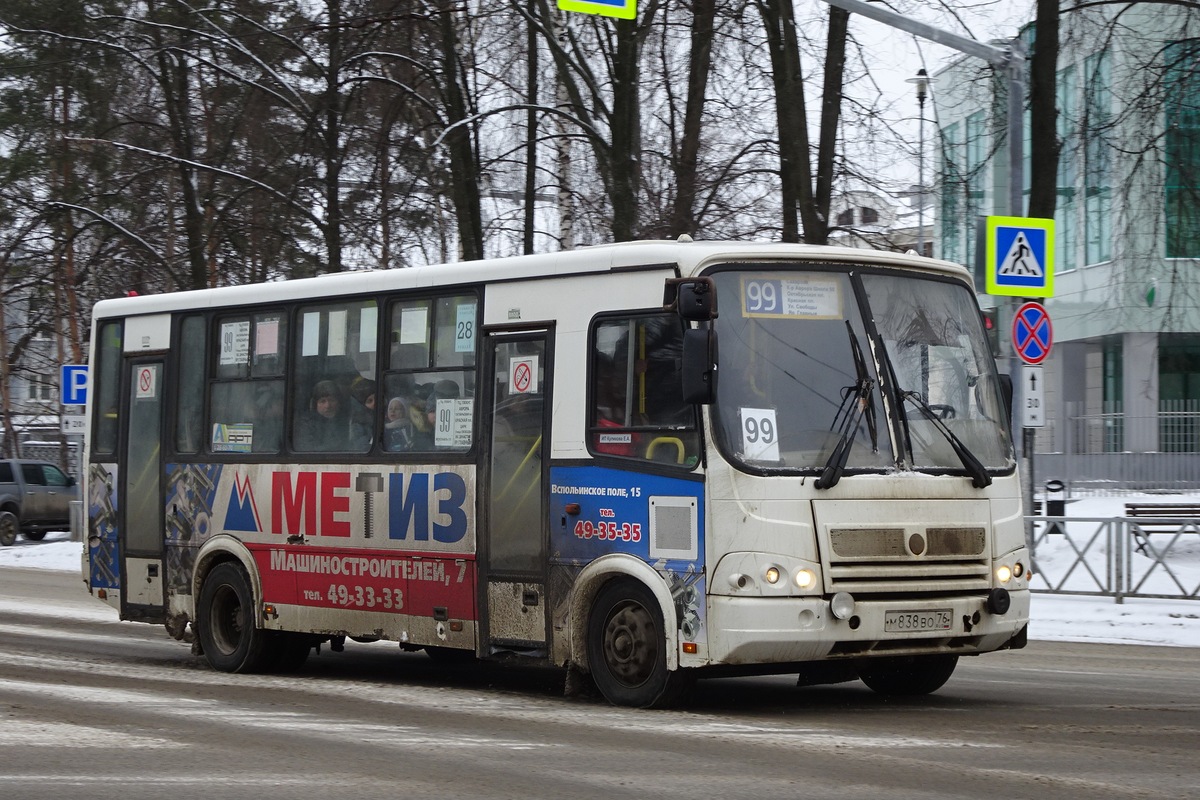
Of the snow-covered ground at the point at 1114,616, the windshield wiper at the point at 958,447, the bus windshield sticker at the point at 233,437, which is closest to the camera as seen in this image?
the windshield wiper at the point at 958,447

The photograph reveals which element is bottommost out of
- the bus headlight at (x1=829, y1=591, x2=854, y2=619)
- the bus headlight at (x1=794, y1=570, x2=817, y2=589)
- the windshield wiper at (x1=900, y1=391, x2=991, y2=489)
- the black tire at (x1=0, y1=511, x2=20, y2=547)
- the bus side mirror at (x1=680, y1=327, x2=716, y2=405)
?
the black tire at (x1=0, y1=511, x2=20, y2=547)

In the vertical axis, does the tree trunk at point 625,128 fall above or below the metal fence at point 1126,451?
above

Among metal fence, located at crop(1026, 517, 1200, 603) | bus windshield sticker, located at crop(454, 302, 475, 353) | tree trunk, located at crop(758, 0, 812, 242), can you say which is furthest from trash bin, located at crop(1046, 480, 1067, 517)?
bus windshield sticker, located at crop(454, 302, 475, 353)

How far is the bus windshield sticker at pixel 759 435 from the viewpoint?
10109mm

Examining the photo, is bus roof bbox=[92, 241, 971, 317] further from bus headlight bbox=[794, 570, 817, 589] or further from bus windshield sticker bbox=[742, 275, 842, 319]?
bus headlight bbox=[794, 570, 817, 589]

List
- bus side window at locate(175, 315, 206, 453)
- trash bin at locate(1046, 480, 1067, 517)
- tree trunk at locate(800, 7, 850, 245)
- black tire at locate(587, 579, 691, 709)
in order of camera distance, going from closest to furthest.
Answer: black tire at locate(587, 579, 691, 709) → bus side window at locate(175, 315, 206, 453) → tree trunk at locate(800, 7, 850, 245) → trash bin at locate(1046, 480, 1067, 517)

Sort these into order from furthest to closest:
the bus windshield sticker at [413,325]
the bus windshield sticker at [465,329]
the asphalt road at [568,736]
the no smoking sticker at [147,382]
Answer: the no smoking sticker at [147,382] < the bus windshield sticker at [413,325] < the bus windshield sticker at [465,329] < the asphalt road at [568,736]

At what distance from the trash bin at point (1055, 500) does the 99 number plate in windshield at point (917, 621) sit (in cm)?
1513

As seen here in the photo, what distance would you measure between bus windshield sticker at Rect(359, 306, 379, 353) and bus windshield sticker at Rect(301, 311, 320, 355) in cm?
57

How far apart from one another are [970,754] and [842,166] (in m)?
14.7

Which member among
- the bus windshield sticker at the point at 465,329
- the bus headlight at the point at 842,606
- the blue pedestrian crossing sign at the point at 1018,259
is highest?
the blue pedestrian crossing sign at the point at 1018,259

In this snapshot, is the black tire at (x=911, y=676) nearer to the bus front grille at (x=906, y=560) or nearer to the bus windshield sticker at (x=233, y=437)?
the bus front grille at (x=906, y=560)

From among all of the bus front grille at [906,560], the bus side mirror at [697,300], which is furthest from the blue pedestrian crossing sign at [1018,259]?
the bus side mirror at [697,300]

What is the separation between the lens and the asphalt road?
24.9 ft
